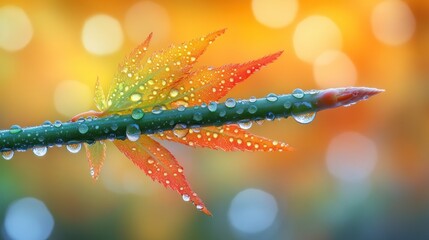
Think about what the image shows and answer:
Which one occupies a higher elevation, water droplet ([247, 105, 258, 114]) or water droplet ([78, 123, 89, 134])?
water droplet ([78, 123, 89, 134])

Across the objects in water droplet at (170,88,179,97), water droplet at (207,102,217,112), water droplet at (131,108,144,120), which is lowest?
water droplet at (207,102,217,112)

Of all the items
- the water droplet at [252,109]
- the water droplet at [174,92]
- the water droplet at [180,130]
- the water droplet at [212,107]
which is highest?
the water droplet at [174,92]

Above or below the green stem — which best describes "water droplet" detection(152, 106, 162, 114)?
above

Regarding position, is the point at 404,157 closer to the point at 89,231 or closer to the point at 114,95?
the point at 89,231

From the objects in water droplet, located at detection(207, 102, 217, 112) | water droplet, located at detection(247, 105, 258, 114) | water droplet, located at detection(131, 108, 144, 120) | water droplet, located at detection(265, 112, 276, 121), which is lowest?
water droplet, located at detection(265, 112, 276, 121)

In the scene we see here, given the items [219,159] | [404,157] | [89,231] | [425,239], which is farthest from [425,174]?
[89,231]

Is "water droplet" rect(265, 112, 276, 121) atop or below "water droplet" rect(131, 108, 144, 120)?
below
